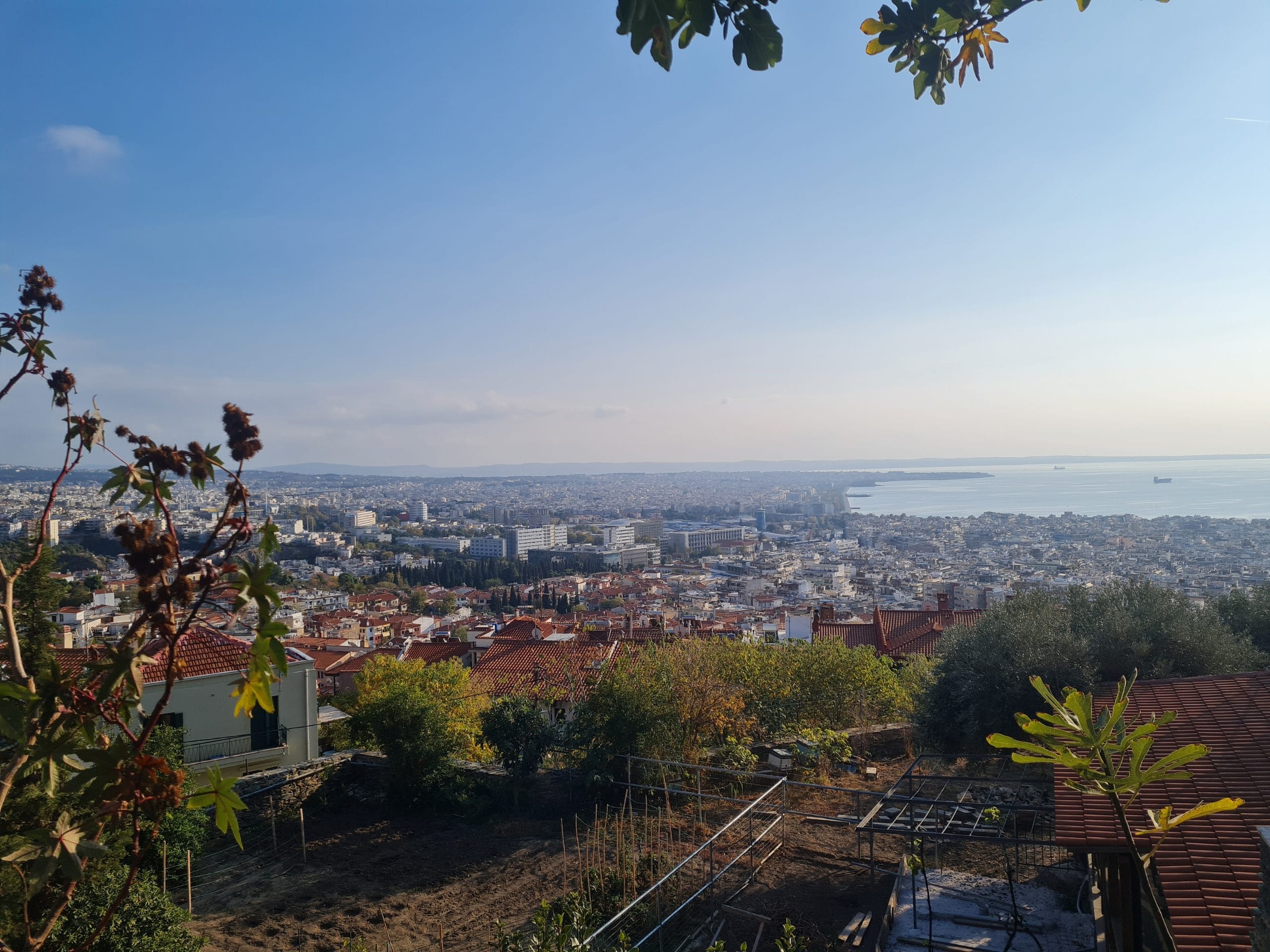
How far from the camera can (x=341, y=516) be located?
12425 centimetres

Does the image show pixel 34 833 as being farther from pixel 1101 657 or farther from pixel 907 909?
pixel 1101 657

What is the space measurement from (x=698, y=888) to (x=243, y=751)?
773cm

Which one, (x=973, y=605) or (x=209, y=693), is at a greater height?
(x=209, y=693)

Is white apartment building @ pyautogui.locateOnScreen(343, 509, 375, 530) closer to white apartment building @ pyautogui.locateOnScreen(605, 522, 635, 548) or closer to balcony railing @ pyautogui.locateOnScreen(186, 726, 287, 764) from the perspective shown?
white apartment building @ pyautogui.locateOnScreen(605, 522, 635, 548)

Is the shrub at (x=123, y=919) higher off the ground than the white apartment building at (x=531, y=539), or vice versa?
the shrub at (x=123, y=919)

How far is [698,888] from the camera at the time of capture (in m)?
6.62

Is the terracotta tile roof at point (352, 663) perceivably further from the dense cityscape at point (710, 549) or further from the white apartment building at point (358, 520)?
the white apartment building at point (358, 520)

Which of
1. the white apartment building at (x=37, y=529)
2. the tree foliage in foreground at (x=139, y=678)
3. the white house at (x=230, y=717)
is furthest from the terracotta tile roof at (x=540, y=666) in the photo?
the tree foliage in foreground at (x=139, y=678)

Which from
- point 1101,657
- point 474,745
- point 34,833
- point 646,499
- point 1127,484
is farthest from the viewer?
point 646,499

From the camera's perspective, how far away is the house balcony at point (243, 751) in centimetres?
1056

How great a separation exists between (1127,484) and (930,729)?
11410cm

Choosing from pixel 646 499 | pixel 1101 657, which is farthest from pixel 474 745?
pixel 646 499

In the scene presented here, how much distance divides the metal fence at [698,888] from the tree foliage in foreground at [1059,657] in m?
3.62

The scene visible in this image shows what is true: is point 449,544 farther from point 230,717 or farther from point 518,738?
point 518,738
